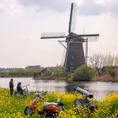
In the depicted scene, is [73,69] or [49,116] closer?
[49,116]

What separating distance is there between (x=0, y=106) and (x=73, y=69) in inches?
1590

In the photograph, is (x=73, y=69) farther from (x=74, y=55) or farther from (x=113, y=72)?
(x=113, y=72)

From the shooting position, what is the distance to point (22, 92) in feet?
55.3

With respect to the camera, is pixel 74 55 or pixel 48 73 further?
pixel 48 73

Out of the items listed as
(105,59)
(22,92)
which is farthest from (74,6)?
(22,92)

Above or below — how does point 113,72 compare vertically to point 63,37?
below

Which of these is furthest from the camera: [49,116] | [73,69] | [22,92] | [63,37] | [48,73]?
[48,73]

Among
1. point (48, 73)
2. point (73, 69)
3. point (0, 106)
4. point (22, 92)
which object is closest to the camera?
point (0, 106)

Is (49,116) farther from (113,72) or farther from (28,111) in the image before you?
(113,72)

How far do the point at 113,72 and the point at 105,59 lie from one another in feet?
52.4

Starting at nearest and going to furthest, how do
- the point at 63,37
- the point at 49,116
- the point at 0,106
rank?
the point at 49,116 < the point at 0,106 < the point at 63,37

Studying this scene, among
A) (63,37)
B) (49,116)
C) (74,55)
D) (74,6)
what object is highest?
(74,6)

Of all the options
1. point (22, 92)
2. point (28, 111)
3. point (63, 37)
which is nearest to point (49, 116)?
point (28, 111)

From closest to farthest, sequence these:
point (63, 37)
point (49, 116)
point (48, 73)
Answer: point (49, 116) → point (63, 37) → point (48, 73)
